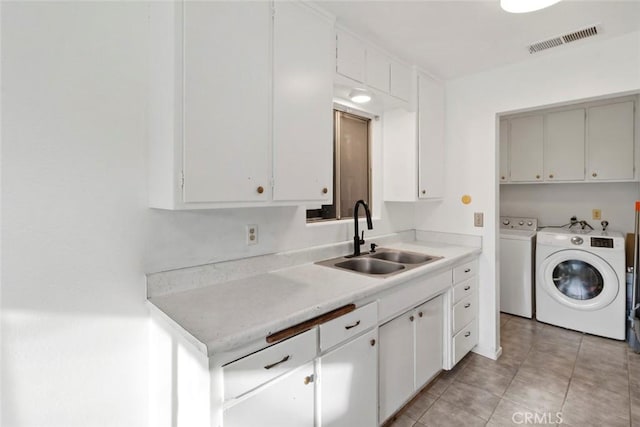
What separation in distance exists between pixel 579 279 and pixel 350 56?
122 inches

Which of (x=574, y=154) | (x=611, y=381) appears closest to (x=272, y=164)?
(x=611, y=381)

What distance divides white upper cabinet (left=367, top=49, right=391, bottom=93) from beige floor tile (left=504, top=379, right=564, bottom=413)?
224cm

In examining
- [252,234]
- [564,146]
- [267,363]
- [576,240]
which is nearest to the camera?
[267,363]

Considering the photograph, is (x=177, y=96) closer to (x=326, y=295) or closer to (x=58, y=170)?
(x=58, y=170)

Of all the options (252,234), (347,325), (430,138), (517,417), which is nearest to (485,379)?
(517,417)

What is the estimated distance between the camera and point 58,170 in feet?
3.91

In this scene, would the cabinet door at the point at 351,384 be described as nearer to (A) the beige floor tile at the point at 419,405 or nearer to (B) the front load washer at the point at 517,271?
(A) the beige floor tile at the point at 419,405

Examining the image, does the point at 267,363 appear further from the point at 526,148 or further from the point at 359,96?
the point at 526,148

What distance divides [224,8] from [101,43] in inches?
20.2

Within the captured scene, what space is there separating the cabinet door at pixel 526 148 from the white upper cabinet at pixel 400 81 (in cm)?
201

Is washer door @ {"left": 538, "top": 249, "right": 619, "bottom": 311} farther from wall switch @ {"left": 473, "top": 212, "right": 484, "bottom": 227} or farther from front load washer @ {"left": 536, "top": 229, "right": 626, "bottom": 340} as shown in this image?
wall switch @ {"left": 473, "top": 212, "right": 484, "bottom": 227}

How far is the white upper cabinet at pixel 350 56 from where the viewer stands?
188 cm

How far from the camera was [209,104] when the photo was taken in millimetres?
1269

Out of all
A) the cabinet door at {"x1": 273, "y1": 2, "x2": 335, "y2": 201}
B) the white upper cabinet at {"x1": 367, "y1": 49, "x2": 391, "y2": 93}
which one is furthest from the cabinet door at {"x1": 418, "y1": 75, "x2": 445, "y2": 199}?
the cabinet door at {"x1": 273, "y1": 2, "x2": 335, "y2": 201}
